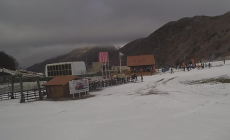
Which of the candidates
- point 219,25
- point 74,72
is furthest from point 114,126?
point 219,25

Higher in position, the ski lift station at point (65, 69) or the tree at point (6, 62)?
the tree at point (6, 62)

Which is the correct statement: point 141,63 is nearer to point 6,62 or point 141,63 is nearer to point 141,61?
point 141,61

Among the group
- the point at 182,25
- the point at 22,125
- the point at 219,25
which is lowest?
the point at 22,125

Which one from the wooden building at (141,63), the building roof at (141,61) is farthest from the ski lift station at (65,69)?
the building roof at (141,61)

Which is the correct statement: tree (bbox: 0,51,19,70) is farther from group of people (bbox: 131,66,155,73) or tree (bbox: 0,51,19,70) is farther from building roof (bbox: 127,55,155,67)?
group of people (bbox: 131,66,155,73)

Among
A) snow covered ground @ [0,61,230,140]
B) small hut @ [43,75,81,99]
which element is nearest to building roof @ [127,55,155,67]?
small hut @ [43,75,81,99]

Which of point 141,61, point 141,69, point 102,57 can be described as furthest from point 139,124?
point 141,61

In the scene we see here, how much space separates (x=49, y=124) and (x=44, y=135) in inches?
95.1

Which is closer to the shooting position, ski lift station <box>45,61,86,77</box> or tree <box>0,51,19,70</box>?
ski lift station <box>45,61,86,77</box>

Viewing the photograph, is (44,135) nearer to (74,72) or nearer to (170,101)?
(170,101)

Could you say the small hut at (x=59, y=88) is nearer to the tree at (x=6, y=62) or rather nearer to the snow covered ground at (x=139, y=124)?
the snow covered ground at (x=139, y=124)

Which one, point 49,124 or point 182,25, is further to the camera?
point 182,25

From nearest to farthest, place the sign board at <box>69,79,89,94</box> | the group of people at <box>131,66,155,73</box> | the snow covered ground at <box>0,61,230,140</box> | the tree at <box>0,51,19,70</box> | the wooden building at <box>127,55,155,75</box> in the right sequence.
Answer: the snow covered ground at <box>0,61,230,140</box>
the sign board at <box>69,79,89,94</box>
the group of people at <box>131,66,155,73</box>
the wooden building at <box>127,55,155,75</box>
the tree at <box>0,51,19,70</box>

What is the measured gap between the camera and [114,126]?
11.7 metres
